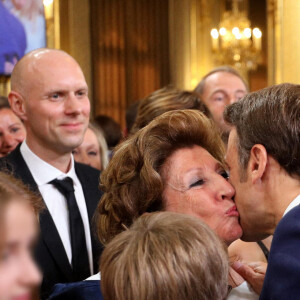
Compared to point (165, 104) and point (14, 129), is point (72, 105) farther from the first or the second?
point (14, 129)

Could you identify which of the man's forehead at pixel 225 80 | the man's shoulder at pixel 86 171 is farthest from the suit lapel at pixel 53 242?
the man's forehead at pixel 225 80

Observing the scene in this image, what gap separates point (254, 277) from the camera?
1511 millimetres

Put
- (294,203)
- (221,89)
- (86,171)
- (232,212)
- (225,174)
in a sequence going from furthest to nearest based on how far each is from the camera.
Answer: (221,89)
(86,171)
(225,174)
(232,212)
(294,203)

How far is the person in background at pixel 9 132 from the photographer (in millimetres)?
3500

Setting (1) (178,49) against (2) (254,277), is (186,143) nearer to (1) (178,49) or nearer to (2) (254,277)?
(2) (254,277)

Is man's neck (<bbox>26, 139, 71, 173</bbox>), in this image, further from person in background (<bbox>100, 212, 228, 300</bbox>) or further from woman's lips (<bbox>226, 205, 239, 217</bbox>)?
person in background (<bbox>100, 212, 228, 300</bbox>)

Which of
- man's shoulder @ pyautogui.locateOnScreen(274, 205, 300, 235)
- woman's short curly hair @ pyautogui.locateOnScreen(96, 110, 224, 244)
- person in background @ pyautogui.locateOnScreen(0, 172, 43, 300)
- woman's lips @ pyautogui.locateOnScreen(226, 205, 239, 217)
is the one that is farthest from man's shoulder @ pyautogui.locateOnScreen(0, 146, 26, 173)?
person in background @ pyautogui.locateOnScreen(0, 172, 43, 300)

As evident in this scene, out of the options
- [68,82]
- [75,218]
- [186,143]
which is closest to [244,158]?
[186,143]

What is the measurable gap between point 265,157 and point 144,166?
1.33ft

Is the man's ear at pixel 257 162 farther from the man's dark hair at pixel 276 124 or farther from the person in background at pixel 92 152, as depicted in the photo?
the person in background at pixel 92 152

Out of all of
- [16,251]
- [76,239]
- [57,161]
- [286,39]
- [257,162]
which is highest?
[286,39]

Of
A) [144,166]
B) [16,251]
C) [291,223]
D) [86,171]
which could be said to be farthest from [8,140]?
[16,251]

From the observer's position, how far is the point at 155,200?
69.5 inches

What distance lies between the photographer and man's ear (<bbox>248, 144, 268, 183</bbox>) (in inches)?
60.5
